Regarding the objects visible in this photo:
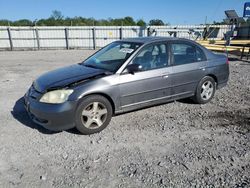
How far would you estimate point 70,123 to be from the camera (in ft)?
12.2

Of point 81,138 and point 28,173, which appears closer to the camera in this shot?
point 28,173

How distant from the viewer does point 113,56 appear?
15.8ft

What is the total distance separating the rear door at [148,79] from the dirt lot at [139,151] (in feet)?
1.50

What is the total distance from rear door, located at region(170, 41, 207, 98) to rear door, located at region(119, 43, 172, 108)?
19 centimetres

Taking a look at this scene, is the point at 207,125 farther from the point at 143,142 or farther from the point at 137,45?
the point at 137,45

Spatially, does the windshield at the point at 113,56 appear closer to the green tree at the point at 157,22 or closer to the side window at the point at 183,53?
the side window at the point at 183,53

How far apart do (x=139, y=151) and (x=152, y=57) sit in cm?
199

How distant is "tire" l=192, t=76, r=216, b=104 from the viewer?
5.21 m

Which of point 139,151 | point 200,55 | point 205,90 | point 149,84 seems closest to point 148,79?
point 149,84

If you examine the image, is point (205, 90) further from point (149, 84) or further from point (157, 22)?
point (157, 22)

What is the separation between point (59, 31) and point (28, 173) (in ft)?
72.2

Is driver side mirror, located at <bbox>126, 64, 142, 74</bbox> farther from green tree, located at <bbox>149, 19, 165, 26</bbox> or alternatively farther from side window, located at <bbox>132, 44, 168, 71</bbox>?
green tree, located at <bbox>149, 19, 165, 26</bbox>

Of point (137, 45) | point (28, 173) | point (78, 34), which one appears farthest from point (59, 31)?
point (28, 173)

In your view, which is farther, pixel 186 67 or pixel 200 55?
pixel 200 55
